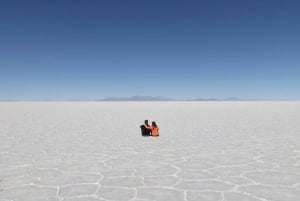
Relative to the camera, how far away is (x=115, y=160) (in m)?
6.41

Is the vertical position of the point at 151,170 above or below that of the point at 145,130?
below

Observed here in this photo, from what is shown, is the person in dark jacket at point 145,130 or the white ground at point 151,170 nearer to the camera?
the white ground at point 151,170

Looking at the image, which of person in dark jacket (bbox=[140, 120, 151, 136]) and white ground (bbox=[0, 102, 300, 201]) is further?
person in dark jacket (bbox=[140, 120, 151, 136])

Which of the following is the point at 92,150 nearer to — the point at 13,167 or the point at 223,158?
the point at 13,167

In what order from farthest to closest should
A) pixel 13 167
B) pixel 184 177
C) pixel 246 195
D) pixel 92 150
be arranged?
pixel 92 150 < pixel 13 167 < pixel 184 177 < pixel 246 195

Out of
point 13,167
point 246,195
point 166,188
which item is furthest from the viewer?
point 13,167

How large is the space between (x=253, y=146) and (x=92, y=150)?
4009 mm

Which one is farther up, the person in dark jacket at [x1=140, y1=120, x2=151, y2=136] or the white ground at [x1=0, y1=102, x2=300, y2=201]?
the person in dark jacket at [x1=140, y1=120, x2=151, y2=136]

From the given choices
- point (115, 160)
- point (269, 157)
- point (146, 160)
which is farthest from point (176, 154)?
point (269, 157)

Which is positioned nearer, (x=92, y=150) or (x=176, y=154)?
(x=176, y=154)

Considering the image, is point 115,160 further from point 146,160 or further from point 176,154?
point 176,154

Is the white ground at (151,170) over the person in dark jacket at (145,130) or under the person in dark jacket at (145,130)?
under

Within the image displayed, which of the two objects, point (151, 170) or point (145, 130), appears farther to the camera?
point (145, 130)

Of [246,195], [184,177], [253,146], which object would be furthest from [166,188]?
[253,146]
